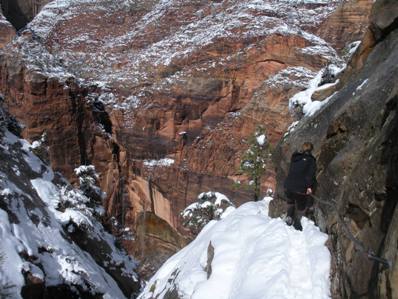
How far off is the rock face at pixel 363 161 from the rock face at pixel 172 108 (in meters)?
28.2

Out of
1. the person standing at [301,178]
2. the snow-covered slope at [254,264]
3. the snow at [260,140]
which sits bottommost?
the snow at [260,140]

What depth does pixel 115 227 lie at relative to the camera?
133 feet

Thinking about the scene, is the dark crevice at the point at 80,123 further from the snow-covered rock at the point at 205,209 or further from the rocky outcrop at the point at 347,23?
the rocky outcrop at the point at 347,23

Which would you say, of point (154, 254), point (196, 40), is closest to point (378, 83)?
point (154, 254)

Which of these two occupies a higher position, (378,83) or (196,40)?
(378,83)

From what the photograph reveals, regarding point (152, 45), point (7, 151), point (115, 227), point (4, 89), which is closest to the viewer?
point (7, 151)

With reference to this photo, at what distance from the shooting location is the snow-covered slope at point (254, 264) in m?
7.52

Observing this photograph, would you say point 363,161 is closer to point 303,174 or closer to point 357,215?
point 357,215

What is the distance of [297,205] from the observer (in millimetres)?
9164

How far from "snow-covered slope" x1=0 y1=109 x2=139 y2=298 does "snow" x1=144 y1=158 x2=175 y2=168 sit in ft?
97.8

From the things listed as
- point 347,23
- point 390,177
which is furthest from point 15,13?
point 390,177

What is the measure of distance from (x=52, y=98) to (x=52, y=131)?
123 inches

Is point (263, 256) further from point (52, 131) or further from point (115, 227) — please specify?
point (52, 131)

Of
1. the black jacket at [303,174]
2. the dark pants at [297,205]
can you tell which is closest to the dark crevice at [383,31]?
the black jacket at [303,174]
